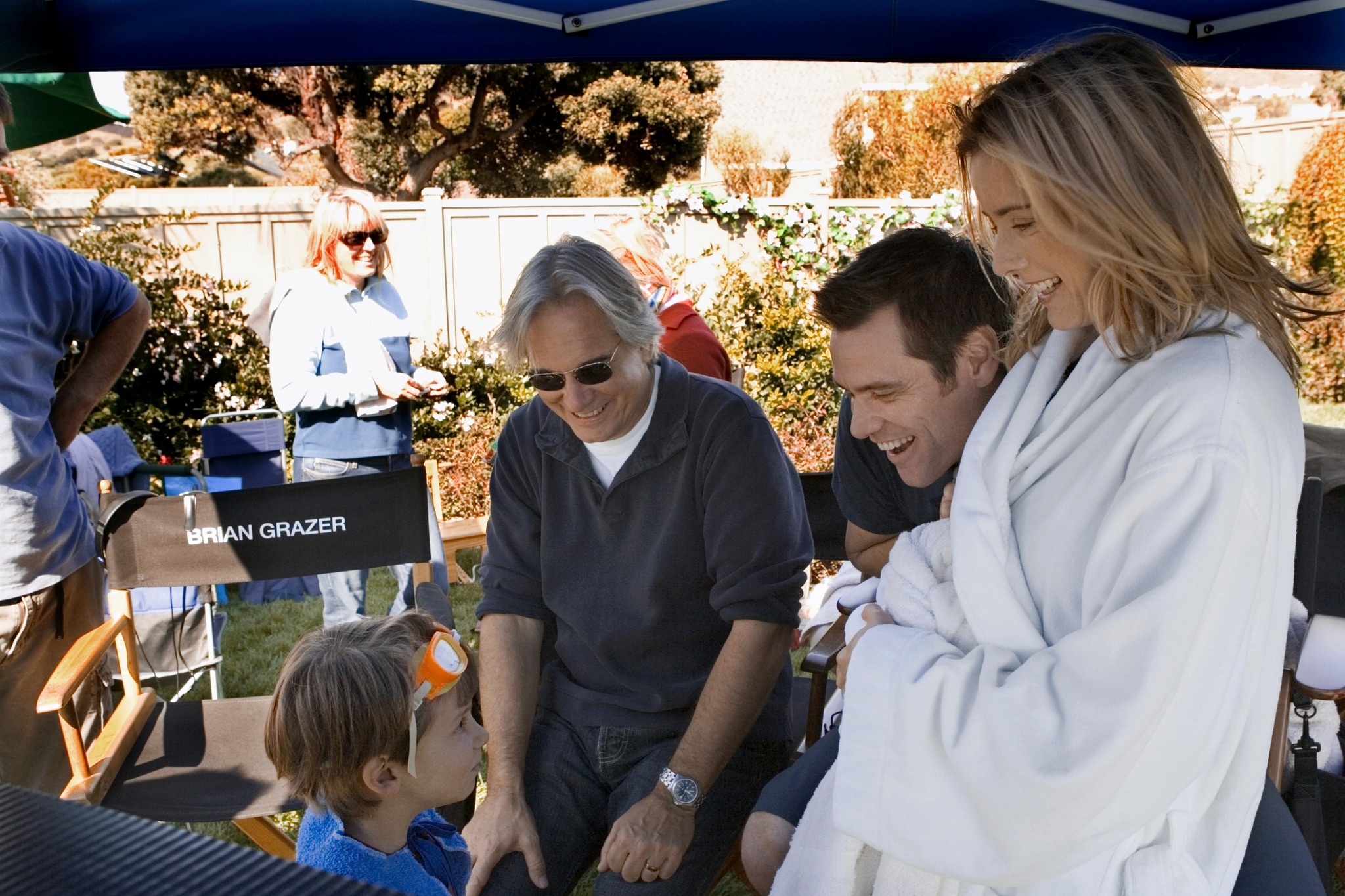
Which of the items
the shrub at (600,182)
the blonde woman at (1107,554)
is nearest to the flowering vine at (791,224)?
the blonde woman at (1107,554)

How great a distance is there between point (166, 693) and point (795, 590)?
341 centimetres

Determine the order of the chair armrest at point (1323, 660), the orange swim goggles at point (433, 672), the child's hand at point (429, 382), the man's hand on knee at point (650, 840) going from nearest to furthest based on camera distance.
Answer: the orange swim goggles at point (433, 672) → the man's hand on knee at point (650, 840) → the chair armrest at point (1323, 660) → the child's hand at point (429, 382)

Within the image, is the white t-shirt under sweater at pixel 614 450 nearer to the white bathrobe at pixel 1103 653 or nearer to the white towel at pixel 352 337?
the white bathrobe at pixel 1103 653

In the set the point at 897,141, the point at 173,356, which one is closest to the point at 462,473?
the point at 173,356

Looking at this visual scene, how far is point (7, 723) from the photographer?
8.79 ft

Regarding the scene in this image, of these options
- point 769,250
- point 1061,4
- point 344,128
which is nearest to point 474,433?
point 769,250

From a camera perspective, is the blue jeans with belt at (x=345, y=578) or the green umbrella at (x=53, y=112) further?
the blue jeans with belt at (x=345, y=578)

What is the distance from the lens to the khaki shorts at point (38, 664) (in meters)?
2.56

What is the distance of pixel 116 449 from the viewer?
5.21 meters

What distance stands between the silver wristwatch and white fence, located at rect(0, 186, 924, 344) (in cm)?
638

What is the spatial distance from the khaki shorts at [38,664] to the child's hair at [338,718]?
1.22 m

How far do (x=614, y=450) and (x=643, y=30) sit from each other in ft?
4.45

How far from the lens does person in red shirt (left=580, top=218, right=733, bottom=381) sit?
393 cm

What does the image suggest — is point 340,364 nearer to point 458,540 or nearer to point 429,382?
point 429,382
